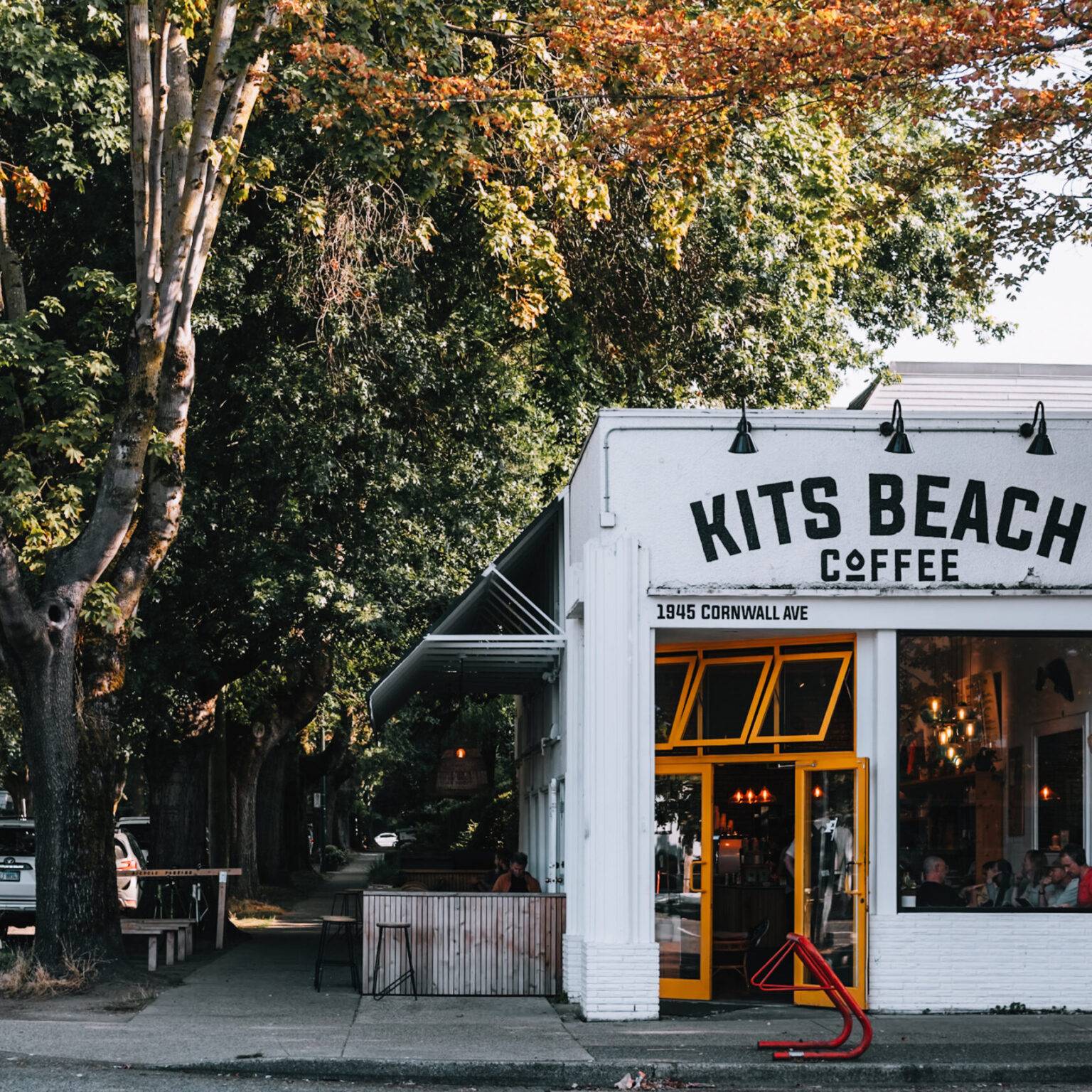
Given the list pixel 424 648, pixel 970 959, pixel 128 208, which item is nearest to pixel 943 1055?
pixel 970 959

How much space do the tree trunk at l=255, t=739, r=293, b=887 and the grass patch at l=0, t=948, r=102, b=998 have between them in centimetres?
2064

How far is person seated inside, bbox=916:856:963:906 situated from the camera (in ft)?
46.0

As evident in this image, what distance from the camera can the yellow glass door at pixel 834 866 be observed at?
14.1 meters

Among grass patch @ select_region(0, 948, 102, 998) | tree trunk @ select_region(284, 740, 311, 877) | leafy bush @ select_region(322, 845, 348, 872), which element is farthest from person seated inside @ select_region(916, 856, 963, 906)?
leafy bush @ select_region(322, 845, 348, 872)

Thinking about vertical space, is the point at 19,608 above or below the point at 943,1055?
above

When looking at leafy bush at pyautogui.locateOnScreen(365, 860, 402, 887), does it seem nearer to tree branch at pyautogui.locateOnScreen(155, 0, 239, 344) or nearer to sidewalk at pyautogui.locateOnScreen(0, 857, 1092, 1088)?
tree branch at pyautogui.locateOnScreen(155, 0, 239, 344)

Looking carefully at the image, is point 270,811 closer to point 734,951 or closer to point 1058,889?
point 734,951

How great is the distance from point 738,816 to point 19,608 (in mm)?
8338

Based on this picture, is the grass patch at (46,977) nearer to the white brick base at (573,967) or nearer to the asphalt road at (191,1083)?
the asphalt road at (191,1083)

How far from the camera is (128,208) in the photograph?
19266 mm

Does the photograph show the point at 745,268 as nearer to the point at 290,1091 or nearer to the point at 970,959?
the point at 970,959

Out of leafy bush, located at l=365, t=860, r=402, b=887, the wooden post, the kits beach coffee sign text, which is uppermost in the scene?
the kits beach coffee sign text

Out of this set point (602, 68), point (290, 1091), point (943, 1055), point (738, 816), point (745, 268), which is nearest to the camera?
point (290, 1091)

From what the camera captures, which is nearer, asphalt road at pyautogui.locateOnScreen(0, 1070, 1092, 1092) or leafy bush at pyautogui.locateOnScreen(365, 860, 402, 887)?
asphalt road at pyautogui.locateOnScreen(0, 1070, 1092, 1092)
